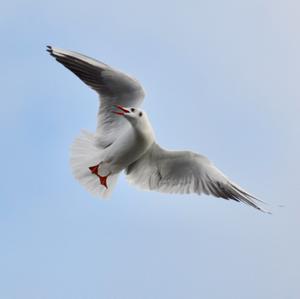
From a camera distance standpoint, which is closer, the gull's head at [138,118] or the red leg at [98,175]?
the gull's head at [138,118]

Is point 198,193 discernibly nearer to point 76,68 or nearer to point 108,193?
point 108,193

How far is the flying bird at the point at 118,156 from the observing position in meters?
11.8

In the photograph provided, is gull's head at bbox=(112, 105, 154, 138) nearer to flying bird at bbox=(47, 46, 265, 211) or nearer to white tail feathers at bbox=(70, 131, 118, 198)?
flying bird at bbox=(47, 46, 265, 211)

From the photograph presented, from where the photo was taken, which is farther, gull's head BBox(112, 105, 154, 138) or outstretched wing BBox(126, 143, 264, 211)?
outstretched wing BBox(126, 143, 264, 211)

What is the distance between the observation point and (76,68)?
39.3 ft

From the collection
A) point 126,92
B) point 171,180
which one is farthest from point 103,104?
point 171,180

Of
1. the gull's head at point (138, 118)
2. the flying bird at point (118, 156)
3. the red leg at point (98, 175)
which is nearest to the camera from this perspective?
the gull's head at point (138, 118)

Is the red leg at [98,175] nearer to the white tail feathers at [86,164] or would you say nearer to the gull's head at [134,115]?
the white tail feathers at [86,164]

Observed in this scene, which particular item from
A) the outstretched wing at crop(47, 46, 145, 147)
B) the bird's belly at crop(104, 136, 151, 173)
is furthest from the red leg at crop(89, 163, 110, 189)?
the outstretched wing at crop(47, 46, 145, 147)

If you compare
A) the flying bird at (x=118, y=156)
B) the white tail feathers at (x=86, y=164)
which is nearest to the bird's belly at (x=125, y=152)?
the flying bird at (x=118, y=156)

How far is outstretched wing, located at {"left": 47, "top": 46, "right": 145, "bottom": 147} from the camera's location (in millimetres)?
11820

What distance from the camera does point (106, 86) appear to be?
11953 mm

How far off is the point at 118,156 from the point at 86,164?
0.49 metres

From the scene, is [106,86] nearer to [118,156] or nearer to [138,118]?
[138,118]
